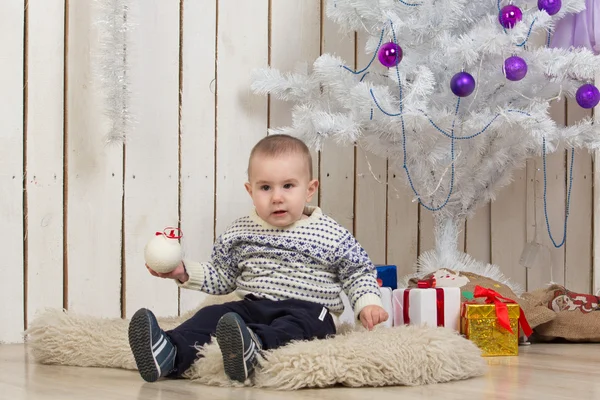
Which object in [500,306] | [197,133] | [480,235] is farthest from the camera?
[480,235]

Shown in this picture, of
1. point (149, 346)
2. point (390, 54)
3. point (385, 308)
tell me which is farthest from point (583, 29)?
point (149, 346)

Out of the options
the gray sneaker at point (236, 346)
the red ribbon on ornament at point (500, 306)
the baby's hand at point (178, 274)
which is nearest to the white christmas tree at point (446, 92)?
the red ribbon on ornament at point (500, 306)

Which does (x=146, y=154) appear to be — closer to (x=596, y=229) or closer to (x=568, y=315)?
(x=568, y=315)

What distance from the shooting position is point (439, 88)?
8.07 ft

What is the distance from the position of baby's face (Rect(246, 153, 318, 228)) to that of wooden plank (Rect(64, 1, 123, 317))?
68cm

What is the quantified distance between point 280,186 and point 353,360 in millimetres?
448

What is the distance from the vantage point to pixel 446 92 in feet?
7.96

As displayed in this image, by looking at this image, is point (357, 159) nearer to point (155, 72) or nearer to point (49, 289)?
point (155, 72)

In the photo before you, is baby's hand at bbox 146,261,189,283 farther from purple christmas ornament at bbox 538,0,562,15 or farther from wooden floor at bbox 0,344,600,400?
purple christmas ornament at bbox 538,0,562,15

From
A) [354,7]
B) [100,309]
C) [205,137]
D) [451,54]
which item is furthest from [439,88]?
[100,309]

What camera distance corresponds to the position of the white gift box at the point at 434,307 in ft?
6.62

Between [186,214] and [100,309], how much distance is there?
14.6 inches

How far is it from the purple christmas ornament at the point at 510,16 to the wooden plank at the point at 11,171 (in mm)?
1269

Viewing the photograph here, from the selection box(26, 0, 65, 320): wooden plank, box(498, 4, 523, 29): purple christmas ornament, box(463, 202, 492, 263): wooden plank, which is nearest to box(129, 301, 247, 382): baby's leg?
box(26, 0, 65, 320): wooden plank
